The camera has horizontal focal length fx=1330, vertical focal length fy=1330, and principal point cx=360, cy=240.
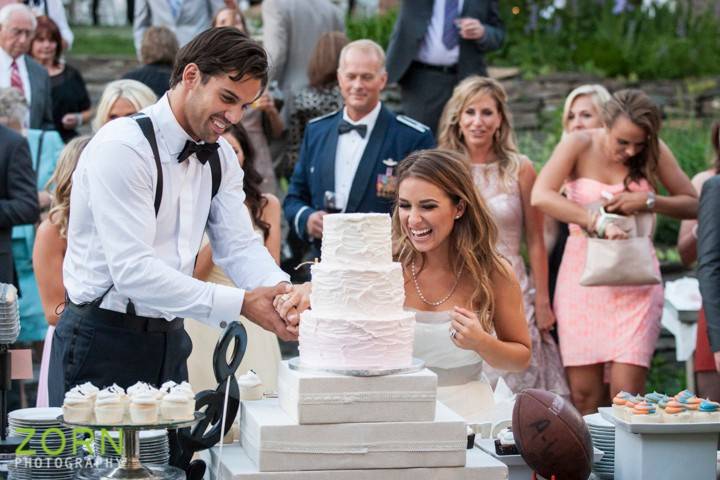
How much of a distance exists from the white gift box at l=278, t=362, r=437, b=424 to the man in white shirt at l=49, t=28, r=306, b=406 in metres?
0.54

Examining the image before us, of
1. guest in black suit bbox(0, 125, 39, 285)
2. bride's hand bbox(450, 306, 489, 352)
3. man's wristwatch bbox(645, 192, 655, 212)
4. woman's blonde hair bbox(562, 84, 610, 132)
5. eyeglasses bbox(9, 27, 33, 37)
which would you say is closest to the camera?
bride's hand bbox(450, 306, 489, 352)

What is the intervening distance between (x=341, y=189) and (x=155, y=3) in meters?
3.98

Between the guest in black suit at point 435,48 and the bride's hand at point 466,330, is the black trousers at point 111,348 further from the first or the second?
the guest in black suit at point 435,48

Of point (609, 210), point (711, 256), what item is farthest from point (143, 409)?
point (609, 210)

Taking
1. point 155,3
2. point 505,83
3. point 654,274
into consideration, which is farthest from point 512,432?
point 505,83

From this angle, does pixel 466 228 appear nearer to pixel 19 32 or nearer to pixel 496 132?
pixel 496 132

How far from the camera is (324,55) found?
853 cm

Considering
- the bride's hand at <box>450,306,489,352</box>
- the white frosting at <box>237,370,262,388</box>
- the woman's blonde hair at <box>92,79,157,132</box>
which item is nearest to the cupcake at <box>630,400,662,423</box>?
the bride's hand at <box>450,306,489,352</box>

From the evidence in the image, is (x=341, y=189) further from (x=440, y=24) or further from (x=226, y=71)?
(x=226, y=71)

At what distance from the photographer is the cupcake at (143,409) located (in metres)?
3.29

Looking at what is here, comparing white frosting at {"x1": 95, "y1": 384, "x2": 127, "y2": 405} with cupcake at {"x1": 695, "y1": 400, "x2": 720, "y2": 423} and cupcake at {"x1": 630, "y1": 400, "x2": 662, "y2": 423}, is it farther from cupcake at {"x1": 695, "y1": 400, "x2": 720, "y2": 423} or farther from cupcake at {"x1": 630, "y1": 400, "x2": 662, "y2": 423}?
cupcake at {"x1": 695, "y1": 400, "x2": 720, "y2": 423}

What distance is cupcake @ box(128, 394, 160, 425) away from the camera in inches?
129

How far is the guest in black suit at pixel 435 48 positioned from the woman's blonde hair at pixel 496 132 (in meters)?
1.77

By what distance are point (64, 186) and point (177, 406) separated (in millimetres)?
2472
